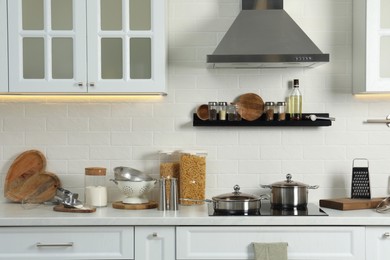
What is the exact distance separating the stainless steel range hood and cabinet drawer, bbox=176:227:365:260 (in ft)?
3.30

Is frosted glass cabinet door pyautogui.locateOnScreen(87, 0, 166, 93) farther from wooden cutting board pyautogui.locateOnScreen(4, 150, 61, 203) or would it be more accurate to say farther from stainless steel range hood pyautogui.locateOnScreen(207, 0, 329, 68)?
wooden cutting board pyautogui.locateOnScreen(4, 150, 61, 203)

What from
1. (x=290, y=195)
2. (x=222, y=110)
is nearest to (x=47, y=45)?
(x=222, y=110)

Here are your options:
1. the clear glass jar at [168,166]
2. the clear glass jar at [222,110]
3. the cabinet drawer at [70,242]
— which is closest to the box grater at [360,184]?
the clear glass jar at [222,110]

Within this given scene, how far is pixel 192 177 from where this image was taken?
14.2 feet

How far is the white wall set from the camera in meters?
4.55

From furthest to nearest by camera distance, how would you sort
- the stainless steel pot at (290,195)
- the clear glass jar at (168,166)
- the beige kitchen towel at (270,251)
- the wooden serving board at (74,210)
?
the clear glass jar at (168,166) → the stainless steel pot at (290,195) → the wooden serving board at (74,210) → the beige kitchen towel at (270,251)

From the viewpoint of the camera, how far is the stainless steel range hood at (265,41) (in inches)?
160

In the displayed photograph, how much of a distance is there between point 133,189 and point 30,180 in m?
0.77

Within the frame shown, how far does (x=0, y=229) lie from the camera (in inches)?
151

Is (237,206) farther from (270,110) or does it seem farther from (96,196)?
(96,196)

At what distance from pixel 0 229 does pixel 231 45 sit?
174 cm

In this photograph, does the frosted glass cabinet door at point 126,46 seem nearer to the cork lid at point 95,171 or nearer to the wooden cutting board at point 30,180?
the cork lid at point 95,171

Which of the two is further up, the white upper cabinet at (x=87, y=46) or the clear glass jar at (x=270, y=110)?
the white upper cabinet at (x=87, y=46)

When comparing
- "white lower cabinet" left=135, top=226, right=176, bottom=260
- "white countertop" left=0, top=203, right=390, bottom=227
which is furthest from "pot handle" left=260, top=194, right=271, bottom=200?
"white lower cabinet" left=135, top=226, right=176, bottom=260
